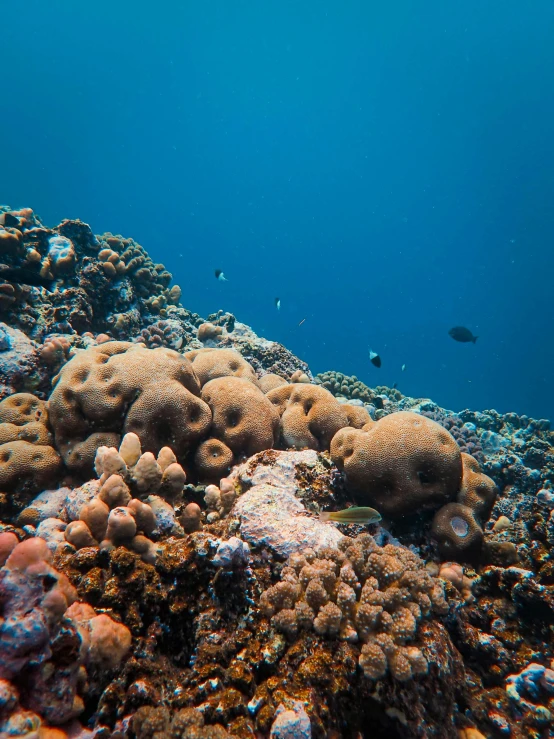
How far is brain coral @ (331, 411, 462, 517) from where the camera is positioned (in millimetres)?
4422

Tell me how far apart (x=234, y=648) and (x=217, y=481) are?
2.46m

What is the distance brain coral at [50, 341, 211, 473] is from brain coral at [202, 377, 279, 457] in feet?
1.15

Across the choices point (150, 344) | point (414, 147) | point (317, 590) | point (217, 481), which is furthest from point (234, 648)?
point (414, 147)

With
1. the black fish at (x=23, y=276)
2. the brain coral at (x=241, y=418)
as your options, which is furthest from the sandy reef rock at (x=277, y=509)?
the black fish at (x=23, y=276)

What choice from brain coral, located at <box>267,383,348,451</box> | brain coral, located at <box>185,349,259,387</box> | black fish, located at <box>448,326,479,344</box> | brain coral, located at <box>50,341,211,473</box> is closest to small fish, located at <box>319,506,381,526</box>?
brain coral, located at <box>267,383,348,451</box>

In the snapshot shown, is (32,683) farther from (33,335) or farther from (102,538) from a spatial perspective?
(33,335)

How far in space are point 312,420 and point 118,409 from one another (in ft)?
8.68

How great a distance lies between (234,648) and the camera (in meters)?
2.36

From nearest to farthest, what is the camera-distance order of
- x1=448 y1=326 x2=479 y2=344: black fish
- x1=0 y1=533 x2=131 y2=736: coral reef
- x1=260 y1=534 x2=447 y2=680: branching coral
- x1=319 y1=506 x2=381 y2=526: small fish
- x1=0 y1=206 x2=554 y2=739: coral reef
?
1. x1=0 y1=533 x2=131 y2=736: coral reef
2. x1=0 y1=206 x2=554 y2=739: coral reef
3. x1=260 y1=534 x2=447 y2=680: branching coral
4. x1=319 y1=506 x2=381 y2=526: small fish
5. x1=448 y1=326 x2=479 y2=344: black fish

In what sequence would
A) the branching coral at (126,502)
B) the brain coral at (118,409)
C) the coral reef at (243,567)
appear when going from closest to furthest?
the coral reef at (243,567) < the branching coral at (126,502) < the brain coral at (118,409)

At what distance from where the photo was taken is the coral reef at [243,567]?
→ 6.43 ft

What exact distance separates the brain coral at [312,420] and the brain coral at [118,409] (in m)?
1.34

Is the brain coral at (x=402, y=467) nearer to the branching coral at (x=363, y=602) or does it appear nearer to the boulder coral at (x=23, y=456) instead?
the branching coral at (x=363, y=602)

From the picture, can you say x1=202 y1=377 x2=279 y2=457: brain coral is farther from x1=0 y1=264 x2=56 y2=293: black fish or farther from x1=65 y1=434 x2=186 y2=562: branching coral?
x1=0 y1=264 x2=56 y2=293: black fish
